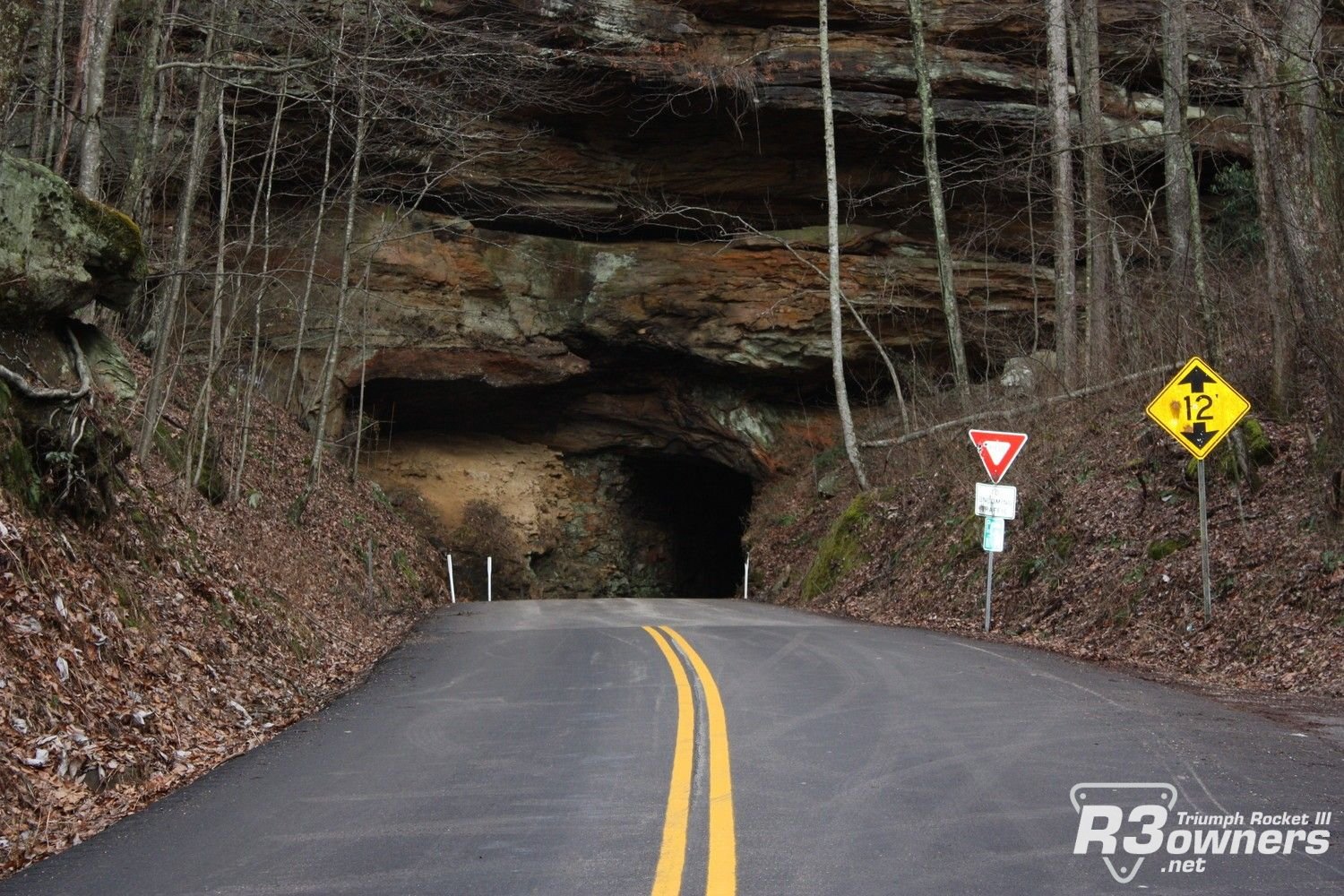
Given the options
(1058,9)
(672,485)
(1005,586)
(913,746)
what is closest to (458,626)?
(1005,586)

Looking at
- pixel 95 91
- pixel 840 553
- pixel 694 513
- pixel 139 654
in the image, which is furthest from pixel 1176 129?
pixel 694 513

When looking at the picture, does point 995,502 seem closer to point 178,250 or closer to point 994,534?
point 994,534

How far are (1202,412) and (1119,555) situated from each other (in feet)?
9.21

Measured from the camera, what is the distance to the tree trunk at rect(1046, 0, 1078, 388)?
65.2 feet

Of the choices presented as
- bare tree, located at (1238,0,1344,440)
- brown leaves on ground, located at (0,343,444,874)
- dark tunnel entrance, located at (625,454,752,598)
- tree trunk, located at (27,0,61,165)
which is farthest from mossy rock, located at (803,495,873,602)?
tree trunk, located at (27,0,61,165)

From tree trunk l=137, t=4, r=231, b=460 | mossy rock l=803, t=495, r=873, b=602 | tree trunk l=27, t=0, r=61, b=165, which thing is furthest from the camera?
mossy rock l=803, t=495, r=873, b=602

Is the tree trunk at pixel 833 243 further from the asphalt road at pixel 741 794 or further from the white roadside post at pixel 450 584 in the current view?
the asphalt road at pixel 741 794

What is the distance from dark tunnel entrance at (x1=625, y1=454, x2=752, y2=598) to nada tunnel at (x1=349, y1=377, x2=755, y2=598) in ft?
0.24

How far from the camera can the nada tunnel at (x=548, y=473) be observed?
30172mm

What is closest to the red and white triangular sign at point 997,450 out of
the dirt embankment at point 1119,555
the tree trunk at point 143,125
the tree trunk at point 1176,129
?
the dirt embankment at point 1119,555

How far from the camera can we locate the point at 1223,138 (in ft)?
79.0

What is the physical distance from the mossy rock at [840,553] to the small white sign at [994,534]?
560 centimetres

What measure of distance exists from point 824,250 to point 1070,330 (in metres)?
7.83

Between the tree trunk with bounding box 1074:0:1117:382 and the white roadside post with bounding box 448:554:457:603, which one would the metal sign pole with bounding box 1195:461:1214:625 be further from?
the white roadside post with bounding box 448:554:457:603
